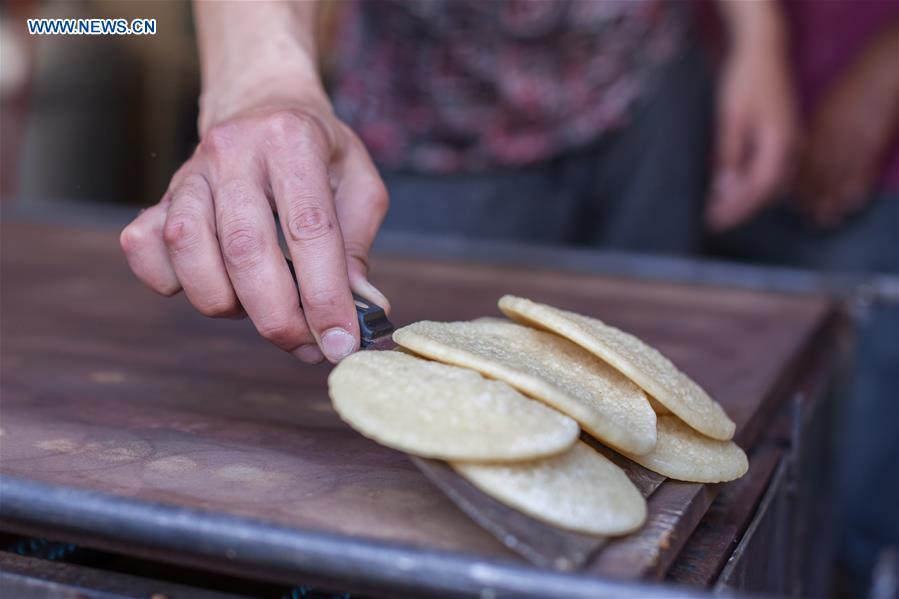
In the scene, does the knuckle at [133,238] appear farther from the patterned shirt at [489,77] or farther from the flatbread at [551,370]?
the patterned shirt at [489,77]

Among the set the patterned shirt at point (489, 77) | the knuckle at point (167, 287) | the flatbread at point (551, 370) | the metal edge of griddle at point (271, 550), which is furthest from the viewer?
the patterned shirt at point (489, 77)

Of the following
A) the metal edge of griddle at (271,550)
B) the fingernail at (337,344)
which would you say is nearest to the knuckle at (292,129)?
the fingernail at (337,344)

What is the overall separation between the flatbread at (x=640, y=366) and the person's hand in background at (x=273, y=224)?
0.55 ft

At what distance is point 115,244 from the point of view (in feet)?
6.89

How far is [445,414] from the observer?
74cm

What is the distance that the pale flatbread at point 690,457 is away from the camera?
2.77 ft

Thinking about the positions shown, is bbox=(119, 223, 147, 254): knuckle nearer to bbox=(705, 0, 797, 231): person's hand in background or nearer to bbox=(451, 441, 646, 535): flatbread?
bbox=(451, 441, 646, 535): flatbread

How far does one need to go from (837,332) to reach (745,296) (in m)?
0.20

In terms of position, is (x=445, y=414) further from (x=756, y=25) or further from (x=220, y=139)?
(x=756, y=25)

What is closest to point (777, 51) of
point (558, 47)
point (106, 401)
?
point (558, 47)

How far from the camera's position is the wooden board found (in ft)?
2.62

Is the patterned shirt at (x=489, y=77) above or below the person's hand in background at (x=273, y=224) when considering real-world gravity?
above

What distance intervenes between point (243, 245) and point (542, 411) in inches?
13.3

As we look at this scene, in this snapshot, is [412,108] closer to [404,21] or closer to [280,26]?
[404,21]
